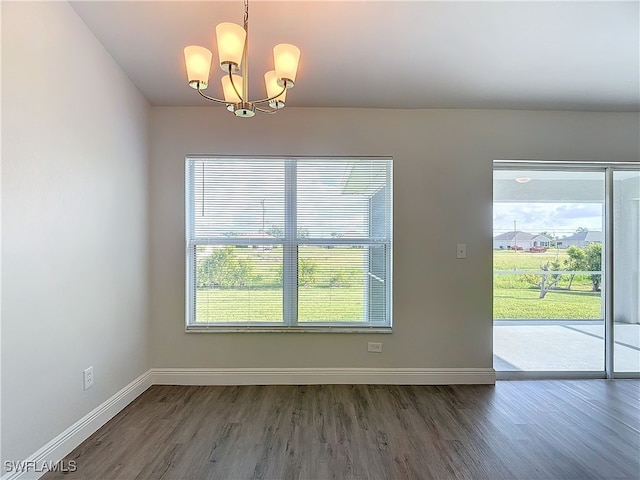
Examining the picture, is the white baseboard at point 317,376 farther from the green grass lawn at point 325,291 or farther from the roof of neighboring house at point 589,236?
the roof of neighboring house at point 589,236

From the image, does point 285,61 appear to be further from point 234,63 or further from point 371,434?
point 371,434

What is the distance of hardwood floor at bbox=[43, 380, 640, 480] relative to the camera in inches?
74.5

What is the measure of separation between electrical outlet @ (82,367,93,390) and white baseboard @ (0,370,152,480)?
185mm

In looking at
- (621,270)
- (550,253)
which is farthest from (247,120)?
(621,270)

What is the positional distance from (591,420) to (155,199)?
388 cm

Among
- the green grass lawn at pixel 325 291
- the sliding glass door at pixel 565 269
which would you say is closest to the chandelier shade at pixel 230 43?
the green grass lawn at pixel 325 291

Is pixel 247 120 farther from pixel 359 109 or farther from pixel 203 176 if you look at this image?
pixel 359 109

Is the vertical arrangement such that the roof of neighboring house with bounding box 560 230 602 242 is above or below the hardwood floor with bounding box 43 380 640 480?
above

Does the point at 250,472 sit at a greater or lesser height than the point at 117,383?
lesser

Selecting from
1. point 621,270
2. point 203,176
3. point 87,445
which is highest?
point 203,176

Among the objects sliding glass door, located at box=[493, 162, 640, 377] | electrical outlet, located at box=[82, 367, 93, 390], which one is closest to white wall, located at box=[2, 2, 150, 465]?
electrical outlet, located at box=[82, 367, 93, 390]

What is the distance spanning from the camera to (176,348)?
120 inches

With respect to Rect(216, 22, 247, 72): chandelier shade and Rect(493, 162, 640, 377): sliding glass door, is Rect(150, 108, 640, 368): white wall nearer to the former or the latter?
Rect(493, 162, 640, 377): sliding glass door

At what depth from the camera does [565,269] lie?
10.6 feet
